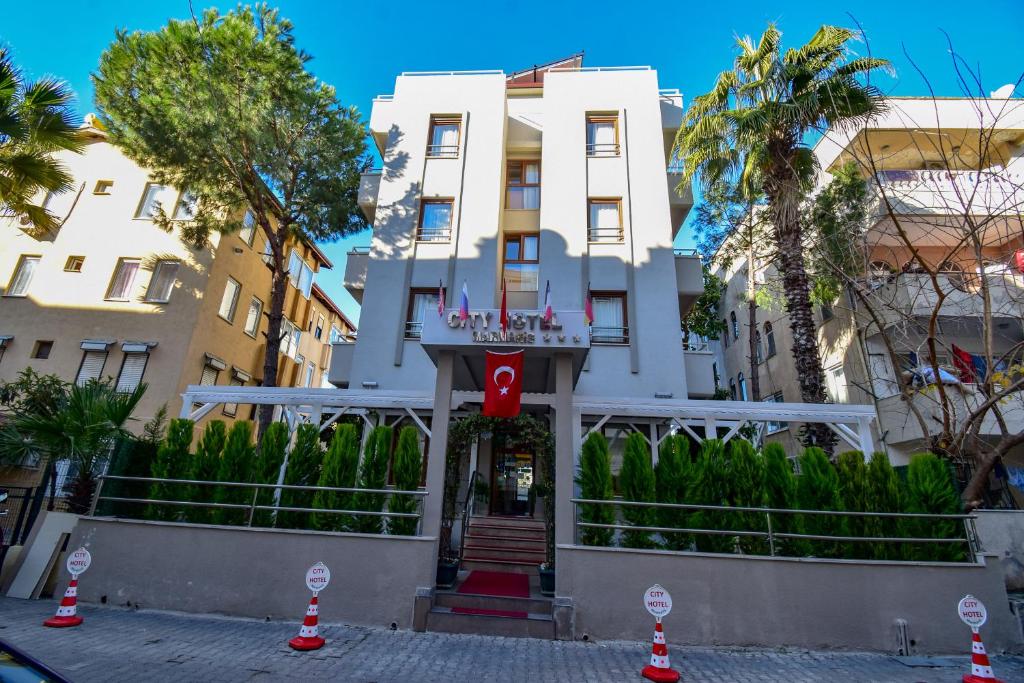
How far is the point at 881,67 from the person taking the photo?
39.0 ft

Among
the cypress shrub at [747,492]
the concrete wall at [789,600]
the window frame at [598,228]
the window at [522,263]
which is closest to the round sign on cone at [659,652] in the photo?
the concrete wall at [789,600]

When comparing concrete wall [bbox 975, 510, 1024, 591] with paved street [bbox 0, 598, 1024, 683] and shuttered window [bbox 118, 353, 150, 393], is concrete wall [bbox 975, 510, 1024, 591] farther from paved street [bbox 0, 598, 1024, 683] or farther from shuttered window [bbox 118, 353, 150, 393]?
shuttered window [bbox 118, 353, 150, 393]

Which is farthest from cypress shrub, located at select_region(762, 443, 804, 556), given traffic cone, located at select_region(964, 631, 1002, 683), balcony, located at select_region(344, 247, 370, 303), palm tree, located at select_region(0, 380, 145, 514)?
balcony, located at select_region(344, 247, 370, 303)

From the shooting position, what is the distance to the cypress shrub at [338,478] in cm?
779

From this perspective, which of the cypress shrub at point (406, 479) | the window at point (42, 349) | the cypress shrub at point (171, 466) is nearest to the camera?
the cypress shrub at point (406, 479)

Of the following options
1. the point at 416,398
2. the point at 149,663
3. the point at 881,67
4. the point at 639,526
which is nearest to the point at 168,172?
the point at 416,398

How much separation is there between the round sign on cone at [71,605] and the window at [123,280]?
13067 millimetres

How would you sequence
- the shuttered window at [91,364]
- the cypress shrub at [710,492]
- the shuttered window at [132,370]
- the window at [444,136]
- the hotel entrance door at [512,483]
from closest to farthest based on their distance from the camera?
1. the cypress shrub at [710,492]
2. the hotel entrance door at [512,483]
3. the shuttered window at [132,370]
4. the shuttered window at [91,364]
5. the window at [444,136]

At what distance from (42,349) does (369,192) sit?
1271 centimetres

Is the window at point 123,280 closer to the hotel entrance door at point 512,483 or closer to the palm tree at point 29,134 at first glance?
the palm tree at point 29,134

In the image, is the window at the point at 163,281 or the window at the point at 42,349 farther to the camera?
the window at the point at 163,281

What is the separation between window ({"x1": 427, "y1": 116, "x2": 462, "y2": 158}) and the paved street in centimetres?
1437

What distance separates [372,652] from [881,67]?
16.9m

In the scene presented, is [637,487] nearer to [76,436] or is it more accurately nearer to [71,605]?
[71,605]
